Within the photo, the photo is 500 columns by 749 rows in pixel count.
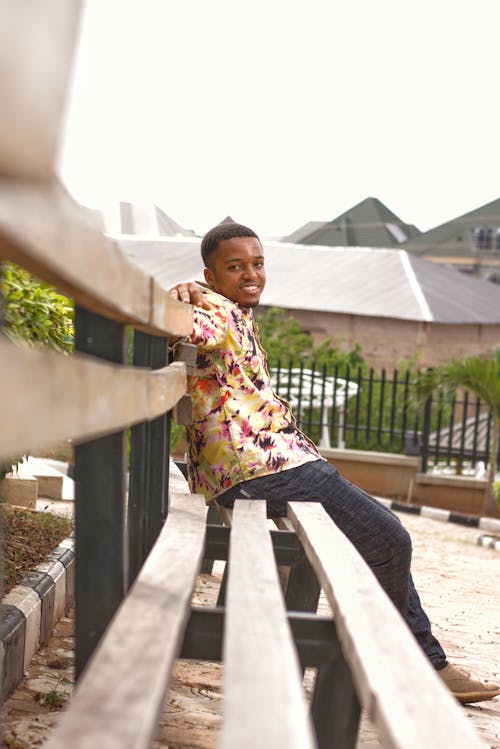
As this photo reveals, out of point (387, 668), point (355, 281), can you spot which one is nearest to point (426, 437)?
point (387, 668)

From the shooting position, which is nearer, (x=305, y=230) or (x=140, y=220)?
(x=140, y=220)

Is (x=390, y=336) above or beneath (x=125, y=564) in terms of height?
above

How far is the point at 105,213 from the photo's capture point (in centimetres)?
4034

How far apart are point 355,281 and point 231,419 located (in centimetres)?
3076

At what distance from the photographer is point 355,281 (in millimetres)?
33938

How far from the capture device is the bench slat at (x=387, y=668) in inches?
57.4

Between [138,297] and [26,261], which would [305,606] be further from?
[26,261]

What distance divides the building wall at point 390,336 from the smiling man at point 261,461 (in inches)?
1138

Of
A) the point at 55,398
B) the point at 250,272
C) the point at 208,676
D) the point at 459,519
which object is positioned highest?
the point at 250,272

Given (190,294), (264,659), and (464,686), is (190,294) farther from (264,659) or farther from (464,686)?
(264,659)

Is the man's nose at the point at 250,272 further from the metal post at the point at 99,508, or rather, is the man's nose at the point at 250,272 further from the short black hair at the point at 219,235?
the metal post at the point at 99,508

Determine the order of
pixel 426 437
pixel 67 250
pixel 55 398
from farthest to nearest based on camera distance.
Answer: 1. pixel 426 437
2. pixel 67 250
3. pixel 55 398

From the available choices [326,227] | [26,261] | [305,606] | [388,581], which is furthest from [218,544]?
[326,227]

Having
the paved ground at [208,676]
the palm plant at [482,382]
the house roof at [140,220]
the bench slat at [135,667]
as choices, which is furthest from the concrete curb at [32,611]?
the house roof at [140,220]
